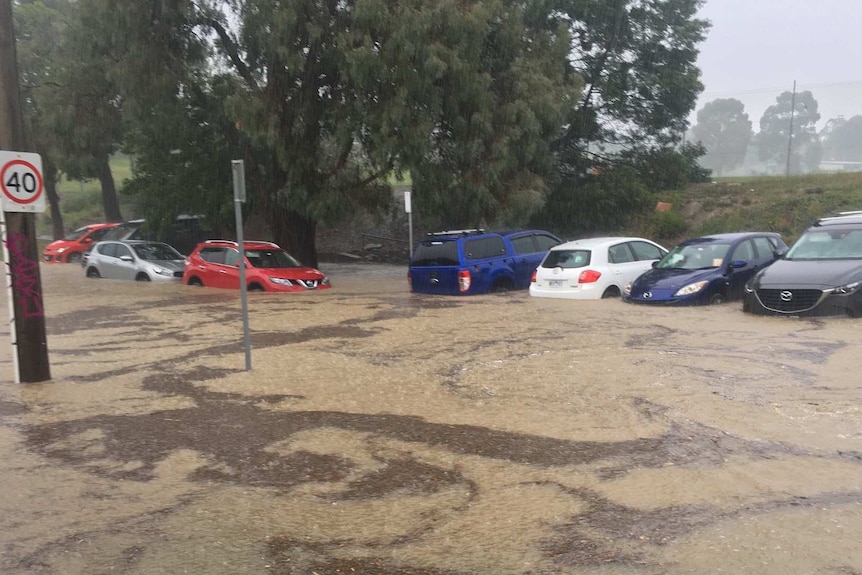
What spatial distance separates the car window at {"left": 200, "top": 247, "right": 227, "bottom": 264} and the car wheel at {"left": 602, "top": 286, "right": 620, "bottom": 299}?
30.9ft

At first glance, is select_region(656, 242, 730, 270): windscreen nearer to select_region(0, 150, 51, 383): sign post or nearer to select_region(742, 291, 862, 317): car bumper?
select_region(742, 291, 862, 317): car bumper

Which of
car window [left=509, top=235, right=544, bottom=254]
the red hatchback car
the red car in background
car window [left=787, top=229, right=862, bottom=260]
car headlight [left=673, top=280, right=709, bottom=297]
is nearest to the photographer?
car window [left=787, top=229, right=862, bottom=260]

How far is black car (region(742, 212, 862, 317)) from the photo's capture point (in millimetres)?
11945

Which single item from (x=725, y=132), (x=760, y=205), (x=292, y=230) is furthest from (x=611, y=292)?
(x=725, y=132)

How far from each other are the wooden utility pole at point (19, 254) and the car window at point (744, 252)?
11.1 meters

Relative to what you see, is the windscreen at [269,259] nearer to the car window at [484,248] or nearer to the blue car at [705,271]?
the car window at [484,248]

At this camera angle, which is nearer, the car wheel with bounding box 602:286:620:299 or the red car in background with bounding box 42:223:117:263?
the car wheel with bounding box 602:286:620:299

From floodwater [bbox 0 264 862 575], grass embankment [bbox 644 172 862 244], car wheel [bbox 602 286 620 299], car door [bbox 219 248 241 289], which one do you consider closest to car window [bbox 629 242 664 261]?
car wheel [bbox 602 286 620 299]

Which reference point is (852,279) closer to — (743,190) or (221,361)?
(221,361)

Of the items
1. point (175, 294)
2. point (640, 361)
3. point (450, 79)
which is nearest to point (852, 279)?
point (640, 361)

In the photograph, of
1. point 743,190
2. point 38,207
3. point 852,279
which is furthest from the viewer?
point 743,190

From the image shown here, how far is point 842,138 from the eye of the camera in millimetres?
106688

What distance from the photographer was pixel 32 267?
8.91 meters

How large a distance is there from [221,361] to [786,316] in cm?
814
